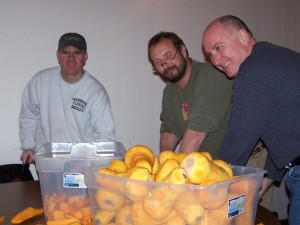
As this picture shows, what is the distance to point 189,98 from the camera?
230 centimetres

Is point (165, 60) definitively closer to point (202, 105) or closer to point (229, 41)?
point (202, 105)

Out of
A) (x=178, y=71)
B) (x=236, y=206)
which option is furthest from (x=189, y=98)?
(x=236, y=206)

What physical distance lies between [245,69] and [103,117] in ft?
4.87

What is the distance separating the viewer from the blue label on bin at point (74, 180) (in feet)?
3.77

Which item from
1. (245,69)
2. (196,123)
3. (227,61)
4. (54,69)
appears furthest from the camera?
(54,69)

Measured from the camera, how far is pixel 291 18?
4.07 metres

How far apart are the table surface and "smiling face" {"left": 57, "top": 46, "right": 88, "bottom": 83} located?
1.11 m

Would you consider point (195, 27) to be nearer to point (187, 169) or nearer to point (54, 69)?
point (54, 69)

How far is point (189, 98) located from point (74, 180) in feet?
4.20

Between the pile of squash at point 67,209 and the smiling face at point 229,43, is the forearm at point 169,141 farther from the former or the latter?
the pile of squash at point 67,209

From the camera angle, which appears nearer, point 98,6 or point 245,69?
point 245,69

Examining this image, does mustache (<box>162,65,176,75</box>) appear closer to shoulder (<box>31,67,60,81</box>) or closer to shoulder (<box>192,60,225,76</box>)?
shoulder (<box>192,60,225,76</box>)

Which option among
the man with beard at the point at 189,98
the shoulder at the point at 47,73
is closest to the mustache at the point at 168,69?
the man with beard at the point at 189,98

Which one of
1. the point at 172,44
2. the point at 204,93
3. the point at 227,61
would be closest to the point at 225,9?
the point at 172,44
